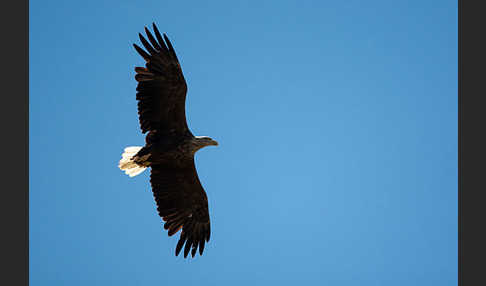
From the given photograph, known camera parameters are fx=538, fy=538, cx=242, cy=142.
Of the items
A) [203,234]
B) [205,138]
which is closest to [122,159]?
[205,138]

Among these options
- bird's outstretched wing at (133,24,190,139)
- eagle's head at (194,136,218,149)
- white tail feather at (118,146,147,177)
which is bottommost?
white tail feather at (118,146,147,177)

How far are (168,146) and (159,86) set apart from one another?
1.09 meters

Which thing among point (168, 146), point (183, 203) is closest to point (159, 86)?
point (168, 146)

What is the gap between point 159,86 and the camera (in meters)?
9.62

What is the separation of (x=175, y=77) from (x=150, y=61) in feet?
1.71

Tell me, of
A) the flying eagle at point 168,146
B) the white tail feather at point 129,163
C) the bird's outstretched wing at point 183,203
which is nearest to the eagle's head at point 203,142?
the flying eagle at point 168,146

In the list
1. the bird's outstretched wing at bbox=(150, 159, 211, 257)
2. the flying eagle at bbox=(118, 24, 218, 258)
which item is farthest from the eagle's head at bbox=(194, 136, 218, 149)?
the bird's outstretched wing at bbox=(150, 159, 211, 257)

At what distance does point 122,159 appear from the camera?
388 inches

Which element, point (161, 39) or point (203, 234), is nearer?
point (161, 39)

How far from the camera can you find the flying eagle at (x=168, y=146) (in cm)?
959

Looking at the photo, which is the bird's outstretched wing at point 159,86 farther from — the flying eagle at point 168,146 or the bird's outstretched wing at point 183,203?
the bird's outstretched wing at point 183,203

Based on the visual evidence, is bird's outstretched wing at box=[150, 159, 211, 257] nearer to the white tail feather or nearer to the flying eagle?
the flying eagle

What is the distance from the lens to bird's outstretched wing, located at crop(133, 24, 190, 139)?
9.55 m

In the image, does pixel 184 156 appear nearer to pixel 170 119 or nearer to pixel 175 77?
pixel 170 119
